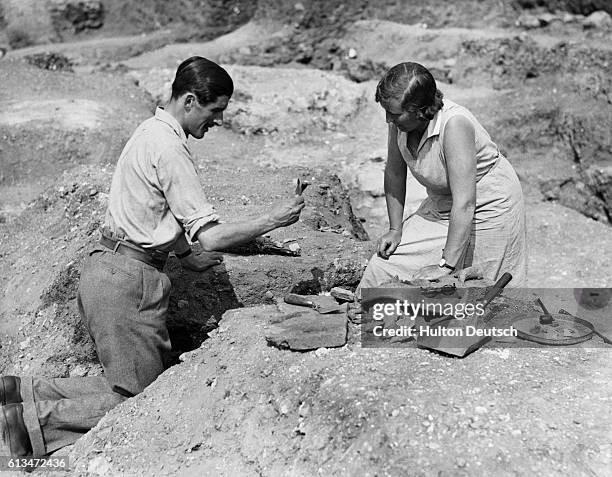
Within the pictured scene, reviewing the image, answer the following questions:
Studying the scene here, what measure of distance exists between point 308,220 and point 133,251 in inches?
90.4

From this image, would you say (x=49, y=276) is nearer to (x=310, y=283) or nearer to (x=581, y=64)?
(x=310, y=283)

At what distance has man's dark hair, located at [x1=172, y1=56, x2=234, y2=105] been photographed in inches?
162

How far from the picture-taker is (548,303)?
5.95 m

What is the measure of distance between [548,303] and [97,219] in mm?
3523

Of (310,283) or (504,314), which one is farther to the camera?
(310,283)

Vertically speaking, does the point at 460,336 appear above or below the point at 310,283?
above

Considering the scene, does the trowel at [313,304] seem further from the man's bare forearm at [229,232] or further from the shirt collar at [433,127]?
the shirt collar at [433,127]

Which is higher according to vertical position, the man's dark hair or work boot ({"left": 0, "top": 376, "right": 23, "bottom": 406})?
the man's dark hair

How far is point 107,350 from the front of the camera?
4293 millimetres

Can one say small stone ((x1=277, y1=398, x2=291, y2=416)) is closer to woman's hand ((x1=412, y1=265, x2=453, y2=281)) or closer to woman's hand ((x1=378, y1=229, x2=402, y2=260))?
woman's hand ((x1=412, y1=265, x2=453, y2=281))

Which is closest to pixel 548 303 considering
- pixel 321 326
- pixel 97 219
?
pixel 321 326

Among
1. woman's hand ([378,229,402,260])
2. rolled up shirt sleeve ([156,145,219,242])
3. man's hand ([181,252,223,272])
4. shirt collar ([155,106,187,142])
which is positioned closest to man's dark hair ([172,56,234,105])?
shirt collar ([155,106,187,142])

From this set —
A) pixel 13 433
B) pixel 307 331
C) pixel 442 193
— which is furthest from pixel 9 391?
pixel 442 193

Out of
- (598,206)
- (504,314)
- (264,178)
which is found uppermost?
(504,314)
